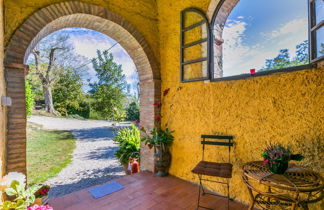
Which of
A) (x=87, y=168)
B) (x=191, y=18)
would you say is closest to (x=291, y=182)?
(x=191, y=18)

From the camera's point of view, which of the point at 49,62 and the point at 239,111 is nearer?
the point at 239,111

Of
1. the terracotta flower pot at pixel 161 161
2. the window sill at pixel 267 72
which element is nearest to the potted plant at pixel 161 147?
the terracotta flower pot at pixel 161 161

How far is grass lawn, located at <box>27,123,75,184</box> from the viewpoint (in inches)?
173

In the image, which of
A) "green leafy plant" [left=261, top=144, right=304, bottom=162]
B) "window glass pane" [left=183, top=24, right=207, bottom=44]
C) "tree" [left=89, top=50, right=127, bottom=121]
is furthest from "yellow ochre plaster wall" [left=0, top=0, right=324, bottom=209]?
"tree" [left=89, top=50, right=127, bottom=121]

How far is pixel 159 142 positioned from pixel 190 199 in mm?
1089

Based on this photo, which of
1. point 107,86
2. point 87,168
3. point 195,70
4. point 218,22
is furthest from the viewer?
point 107,86

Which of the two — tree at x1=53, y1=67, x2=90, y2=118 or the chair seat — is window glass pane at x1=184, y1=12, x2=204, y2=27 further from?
tree at x1=53, y1=67, x2=90, y2=118

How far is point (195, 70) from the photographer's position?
3.00m

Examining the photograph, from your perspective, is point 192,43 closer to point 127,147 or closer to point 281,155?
point 281,155

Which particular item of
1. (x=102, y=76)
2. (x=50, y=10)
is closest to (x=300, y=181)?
(x=50, y=10)

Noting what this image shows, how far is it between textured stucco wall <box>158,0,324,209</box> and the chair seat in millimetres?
331

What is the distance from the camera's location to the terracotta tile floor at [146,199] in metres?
2.34

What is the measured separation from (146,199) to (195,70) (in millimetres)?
2170

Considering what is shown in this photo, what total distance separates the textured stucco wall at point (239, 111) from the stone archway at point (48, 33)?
34cm
